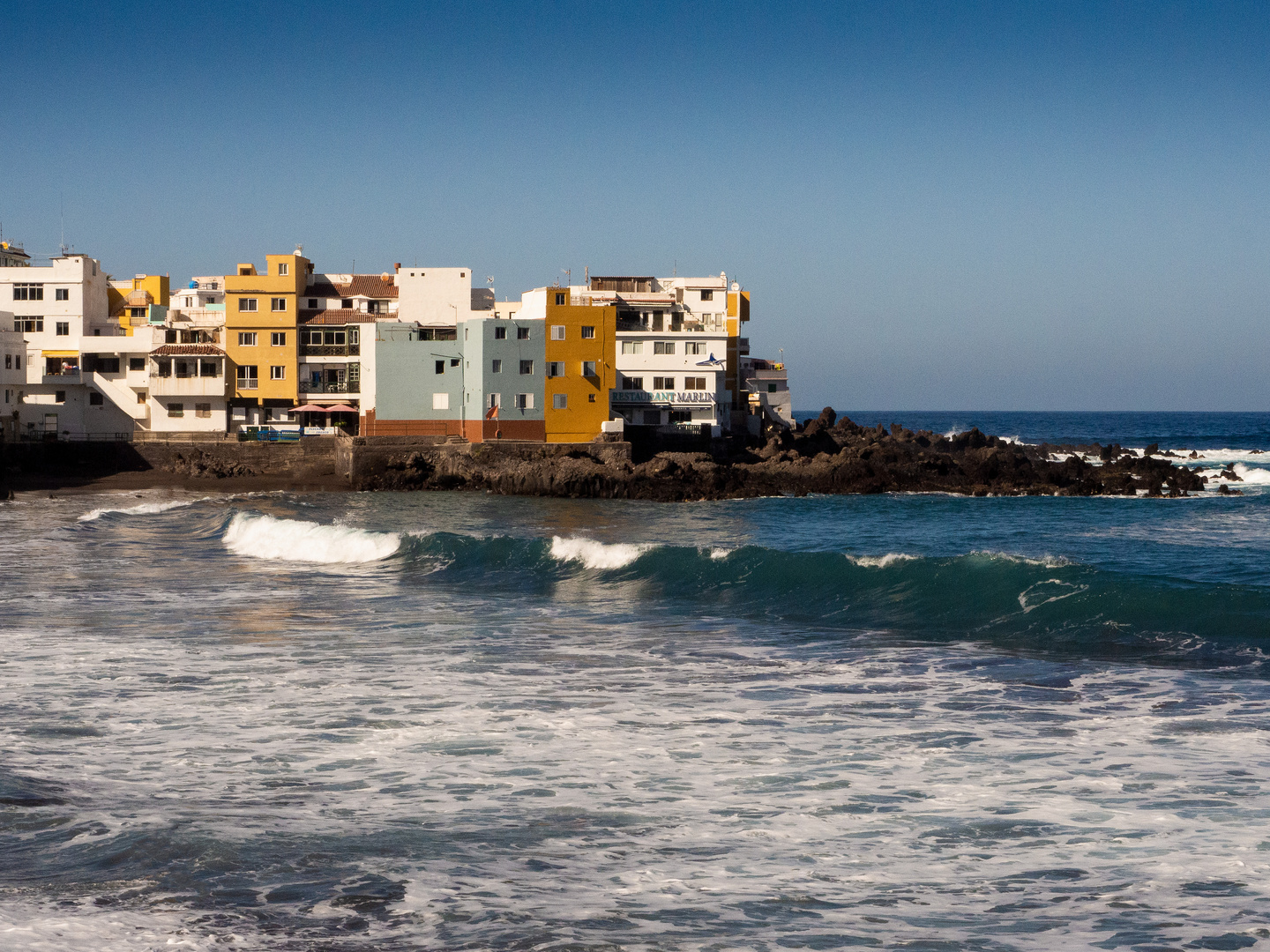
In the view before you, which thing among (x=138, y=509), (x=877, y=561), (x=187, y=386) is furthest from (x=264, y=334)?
(x=877, y=561)

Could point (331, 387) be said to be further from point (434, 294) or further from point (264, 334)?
point (434, 294)

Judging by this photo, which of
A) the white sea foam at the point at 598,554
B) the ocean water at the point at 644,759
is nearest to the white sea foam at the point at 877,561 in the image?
the ocean water at the point at 644,759

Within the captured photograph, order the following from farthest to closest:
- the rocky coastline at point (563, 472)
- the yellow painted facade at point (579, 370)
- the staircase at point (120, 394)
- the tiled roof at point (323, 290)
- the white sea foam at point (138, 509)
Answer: the tiled roof at point (323, 290), the staircase at point (120, 394), the yellow painted facade at point (579, 370), the rocky coastline at point (563, 472), the white sea foam at point (138, 509)

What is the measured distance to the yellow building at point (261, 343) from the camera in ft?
191

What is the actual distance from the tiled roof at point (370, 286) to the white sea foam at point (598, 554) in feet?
126

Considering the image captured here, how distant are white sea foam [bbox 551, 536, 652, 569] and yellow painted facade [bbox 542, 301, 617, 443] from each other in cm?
2571

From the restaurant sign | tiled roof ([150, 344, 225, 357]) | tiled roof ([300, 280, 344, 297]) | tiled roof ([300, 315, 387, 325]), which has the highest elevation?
tiled roof ([300, 280, 344, 297])

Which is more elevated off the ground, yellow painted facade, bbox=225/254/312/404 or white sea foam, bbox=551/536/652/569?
yellow painted facade, bbox=225/254/312/404

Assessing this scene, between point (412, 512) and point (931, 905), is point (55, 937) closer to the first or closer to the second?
point (931, 905)

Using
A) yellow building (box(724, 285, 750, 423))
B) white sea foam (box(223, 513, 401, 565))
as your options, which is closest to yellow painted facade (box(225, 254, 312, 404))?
yellow building (box(724, 285, 750, 423))

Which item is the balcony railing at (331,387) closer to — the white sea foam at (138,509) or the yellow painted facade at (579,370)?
the yellow painted facade at (579,370)

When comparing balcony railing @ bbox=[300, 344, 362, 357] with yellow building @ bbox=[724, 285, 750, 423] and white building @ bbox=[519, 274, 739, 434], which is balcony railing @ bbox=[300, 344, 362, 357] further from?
yellow building @ bbox=[724, 285, 750, 423]

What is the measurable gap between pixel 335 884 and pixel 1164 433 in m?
133

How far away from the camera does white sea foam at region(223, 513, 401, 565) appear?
27094mm
